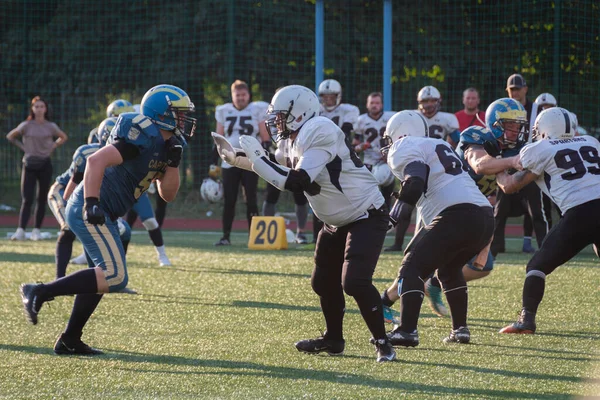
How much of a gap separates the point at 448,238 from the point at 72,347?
228 centimetres

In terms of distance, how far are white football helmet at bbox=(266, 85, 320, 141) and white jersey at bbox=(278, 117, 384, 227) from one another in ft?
0.33

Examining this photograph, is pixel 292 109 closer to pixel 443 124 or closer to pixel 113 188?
pixel 113 188

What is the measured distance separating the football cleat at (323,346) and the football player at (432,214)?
1.04ft

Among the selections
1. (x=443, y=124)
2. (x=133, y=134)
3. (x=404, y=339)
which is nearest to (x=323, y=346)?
(x=404, y=339)

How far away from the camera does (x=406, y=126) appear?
6.07 m

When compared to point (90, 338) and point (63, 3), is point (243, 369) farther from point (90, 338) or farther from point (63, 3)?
point (63, 3)

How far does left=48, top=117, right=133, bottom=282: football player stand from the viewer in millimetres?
7520

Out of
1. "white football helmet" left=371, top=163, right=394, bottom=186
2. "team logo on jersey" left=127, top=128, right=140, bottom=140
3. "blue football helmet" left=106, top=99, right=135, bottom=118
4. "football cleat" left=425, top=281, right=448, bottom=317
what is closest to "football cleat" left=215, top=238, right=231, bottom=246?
"white football helmet" left=371, top=163, right=394, bottom=186

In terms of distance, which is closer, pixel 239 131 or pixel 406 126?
pixel 406 126

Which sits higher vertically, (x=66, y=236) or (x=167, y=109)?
(x=167, y=109)

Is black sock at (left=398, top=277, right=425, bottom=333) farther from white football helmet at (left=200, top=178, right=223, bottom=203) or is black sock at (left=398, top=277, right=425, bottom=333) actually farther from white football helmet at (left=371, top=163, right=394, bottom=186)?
white football helmet at (left=200, top=178, right=223, bottom=203)

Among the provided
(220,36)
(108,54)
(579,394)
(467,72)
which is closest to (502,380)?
(579,394)

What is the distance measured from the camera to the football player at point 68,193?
752cm

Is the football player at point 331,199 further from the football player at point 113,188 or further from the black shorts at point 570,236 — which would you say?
the black shorts at point 570,236
